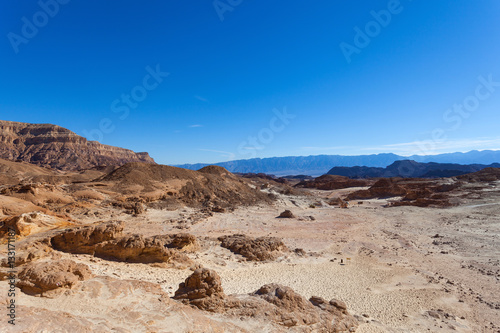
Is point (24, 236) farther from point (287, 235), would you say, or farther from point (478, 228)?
point (478, 228)

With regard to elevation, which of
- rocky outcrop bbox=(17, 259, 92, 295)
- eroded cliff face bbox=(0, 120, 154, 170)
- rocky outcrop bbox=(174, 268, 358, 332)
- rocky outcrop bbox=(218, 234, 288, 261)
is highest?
eroded cliff face bbox=(0, 120, 154, 170)

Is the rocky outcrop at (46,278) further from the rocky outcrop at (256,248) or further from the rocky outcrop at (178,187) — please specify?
the rocky outcrop at (178,187)

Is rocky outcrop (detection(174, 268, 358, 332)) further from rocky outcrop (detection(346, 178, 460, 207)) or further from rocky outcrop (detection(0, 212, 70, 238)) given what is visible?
rocky outcrop (detection(346, 178, 460, 207))

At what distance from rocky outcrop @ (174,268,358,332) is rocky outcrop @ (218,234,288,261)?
5765 millimetres

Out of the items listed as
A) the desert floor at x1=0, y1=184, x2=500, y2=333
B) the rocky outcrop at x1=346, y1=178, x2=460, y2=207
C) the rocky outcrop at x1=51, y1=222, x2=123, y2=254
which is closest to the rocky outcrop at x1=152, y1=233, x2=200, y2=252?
the desert floor at x1=0, y1=184, x2=500, y2=333

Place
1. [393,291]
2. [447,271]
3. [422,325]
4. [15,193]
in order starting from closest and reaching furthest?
[422,325] < [393,291] < [447,271] < [15,193]

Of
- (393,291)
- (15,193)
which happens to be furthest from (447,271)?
(15,193)

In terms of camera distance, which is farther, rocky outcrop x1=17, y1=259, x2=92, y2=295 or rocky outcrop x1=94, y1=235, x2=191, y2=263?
rocky outcrop x1=94, y1=235, x2=191, y2=263

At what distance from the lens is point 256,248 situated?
13578 mm

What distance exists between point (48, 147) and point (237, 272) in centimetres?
10666

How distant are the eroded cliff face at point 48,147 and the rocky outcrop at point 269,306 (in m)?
94.2

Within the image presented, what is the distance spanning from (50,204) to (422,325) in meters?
23.5

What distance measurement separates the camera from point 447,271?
12.3 metres

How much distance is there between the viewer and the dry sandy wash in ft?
19.6
